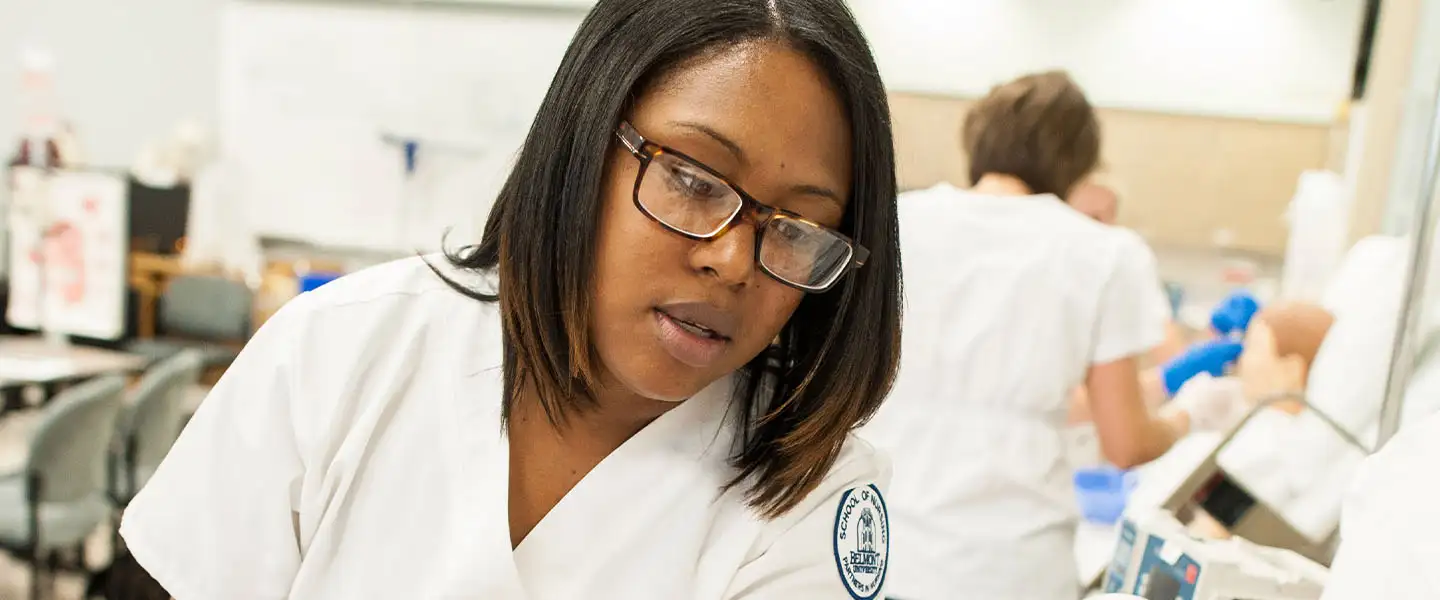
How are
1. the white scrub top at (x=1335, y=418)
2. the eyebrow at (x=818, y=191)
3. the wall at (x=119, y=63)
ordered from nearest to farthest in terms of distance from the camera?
the eyebrow at (x=818, y=191), the white scrub top at (x=1335, y=418), the wall at (x=119, y=63)

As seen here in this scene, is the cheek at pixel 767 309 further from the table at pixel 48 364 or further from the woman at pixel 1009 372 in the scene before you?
the table at pixel 48 364

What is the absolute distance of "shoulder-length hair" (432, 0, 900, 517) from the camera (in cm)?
76

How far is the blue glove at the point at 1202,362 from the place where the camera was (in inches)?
67.7

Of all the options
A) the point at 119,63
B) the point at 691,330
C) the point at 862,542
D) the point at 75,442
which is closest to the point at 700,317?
the point at 691,330

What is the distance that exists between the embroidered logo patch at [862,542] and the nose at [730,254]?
28 centimetres

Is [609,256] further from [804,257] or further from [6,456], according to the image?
[6,456]

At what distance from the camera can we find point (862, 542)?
0.94 m

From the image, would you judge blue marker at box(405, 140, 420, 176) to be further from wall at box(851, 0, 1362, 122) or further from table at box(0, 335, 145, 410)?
wall at box(851, 0, 1362, 122)

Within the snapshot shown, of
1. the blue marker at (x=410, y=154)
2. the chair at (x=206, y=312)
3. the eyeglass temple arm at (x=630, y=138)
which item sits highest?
the eyeglass temple arm at (x=630, y=138)

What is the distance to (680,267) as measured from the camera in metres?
0.76

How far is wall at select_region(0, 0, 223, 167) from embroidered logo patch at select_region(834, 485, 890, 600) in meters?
5.32

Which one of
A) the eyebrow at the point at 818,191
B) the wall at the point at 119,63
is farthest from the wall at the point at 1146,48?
the eyebrow at the point at 818,191

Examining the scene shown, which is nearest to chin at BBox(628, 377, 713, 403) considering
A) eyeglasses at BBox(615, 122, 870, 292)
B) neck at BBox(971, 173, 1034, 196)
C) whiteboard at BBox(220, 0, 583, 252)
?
eyeglasses at BBox(615, 122, 870, 292)

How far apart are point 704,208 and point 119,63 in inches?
227
